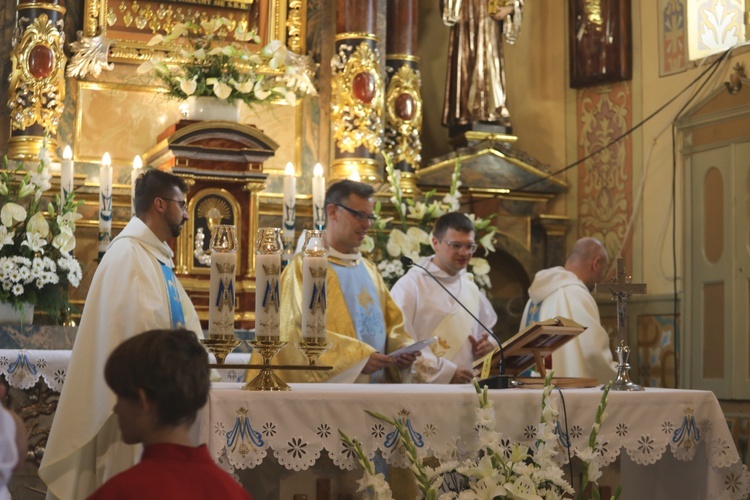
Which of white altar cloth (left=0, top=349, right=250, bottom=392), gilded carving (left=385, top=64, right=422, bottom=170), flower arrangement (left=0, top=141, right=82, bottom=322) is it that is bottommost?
white altar cloth (left=0, top=349, right=250, bottom=392)

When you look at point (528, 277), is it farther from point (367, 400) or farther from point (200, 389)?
point (200, 389)

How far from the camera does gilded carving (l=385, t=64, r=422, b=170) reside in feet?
25.9

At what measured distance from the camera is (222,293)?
13.0 feet

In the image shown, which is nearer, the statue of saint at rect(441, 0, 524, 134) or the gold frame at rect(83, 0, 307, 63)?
the gold frame at rect(83, 0, 307, 63)

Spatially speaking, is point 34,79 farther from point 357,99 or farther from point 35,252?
point 357,99

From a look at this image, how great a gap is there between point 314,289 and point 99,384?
2.79 ft

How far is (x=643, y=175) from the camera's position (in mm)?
8086

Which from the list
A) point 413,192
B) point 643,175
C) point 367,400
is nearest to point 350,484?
point 367,400

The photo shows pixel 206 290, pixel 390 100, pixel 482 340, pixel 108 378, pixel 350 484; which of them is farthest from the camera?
pixel 390 100

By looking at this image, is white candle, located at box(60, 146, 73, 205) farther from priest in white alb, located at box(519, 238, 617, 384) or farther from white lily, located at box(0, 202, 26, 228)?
priest in white alb, located at box(519, 238, 617, 384)

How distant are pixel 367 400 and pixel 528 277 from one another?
14.2 feet

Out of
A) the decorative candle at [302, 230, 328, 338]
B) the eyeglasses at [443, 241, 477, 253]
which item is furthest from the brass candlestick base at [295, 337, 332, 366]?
the eyeglasses at [443, 241, 477, 253]

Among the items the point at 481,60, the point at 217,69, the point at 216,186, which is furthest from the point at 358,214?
the point at 481,60

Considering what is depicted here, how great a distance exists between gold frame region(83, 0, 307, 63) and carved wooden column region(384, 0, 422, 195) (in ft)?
2.09
